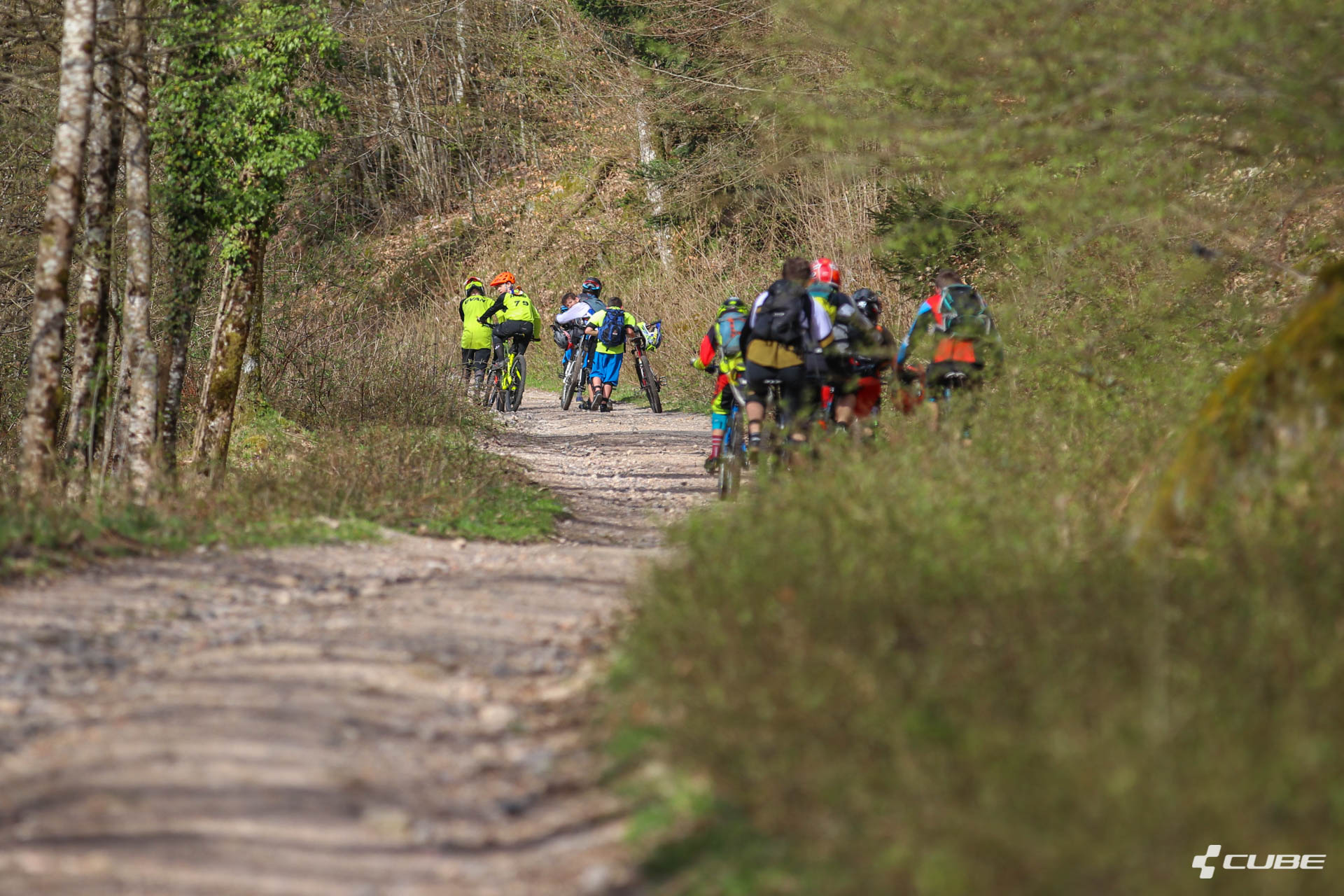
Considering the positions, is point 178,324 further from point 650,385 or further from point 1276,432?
point 650,385

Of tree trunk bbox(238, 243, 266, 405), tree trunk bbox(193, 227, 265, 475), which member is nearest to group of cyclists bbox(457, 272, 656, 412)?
tree trunk bbox(238, 243, 266, 405)

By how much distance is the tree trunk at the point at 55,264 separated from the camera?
9508mm

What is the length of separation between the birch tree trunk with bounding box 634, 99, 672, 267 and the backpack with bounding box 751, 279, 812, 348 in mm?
20623

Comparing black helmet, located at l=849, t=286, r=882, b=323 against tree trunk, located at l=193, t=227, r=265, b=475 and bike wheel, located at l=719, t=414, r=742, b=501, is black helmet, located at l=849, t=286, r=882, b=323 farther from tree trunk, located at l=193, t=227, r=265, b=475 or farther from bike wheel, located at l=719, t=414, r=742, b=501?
tree trunk, located at l=193, t=227, r=265, b=475

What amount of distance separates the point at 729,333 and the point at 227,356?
475cm

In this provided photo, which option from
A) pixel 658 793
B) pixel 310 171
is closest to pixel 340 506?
pixel 658 793

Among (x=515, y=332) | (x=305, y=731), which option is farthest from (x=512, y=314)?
(x=305, y=731)

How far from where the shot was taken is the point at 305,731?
451 centimetres

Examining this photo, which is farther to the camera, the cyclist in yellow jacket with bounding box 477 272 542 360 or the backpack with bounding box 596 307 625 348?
the cyclist in yellow jacket with bounding box 477 272 542 360

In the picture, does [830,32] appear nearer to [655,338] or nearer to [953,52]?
[953,52]

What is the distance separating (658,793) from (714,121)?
1060 inches

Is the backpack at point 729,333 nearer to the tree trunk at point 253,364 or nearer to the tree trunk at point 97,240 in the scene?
the tree trunk at point 97,240

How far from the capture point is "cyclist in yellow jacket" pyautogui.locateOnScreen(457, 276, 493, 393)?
20.9m

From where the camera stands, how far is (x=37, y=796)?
157 inches
